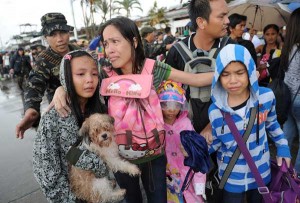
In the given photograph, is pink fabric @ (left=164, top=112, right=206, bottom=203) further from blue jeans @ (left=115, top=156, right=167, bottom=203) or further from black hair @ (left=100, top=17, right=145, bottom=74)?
black hair @ (left=100, top=17, right=145, bottom=74)

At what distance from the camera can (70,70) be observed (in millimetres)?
1739

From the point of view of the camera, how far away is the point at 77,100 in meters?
1.81

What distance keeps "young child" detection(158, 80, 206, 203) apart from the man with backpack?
0.55 ft

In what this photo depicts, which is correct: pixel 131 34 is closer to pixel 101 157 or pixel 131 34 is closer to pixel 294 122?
pixel 101 157

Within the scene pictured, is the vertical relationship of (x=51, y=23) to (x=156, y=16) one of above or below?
below

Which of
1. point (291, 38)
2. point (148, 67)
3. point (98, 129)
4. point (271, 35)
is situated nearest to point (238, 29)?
point (271, 35)

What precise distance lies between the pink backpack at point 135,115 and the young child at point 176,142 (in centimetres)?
25

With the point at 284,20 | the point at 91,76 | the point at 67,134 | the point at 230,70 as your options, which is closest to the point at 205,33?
the point at 230,70

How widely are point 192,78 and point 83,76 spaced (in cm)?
91

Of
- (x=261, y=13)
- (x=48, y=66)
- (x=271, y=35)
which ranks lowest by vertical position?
(x=48, y=66)

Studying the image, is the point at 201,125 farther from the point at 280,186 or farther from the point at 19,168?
the point at 19,168

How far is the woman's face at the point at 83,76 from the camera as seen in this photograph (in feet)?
5.71

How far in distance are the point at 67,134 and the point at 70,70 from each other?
441 mm

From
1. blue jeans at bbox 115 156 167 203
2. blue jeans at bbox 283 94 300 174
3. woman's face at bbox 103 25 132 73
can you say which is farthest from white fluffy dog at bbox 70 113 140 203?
blue jeans at bbox 283 94 300 174
